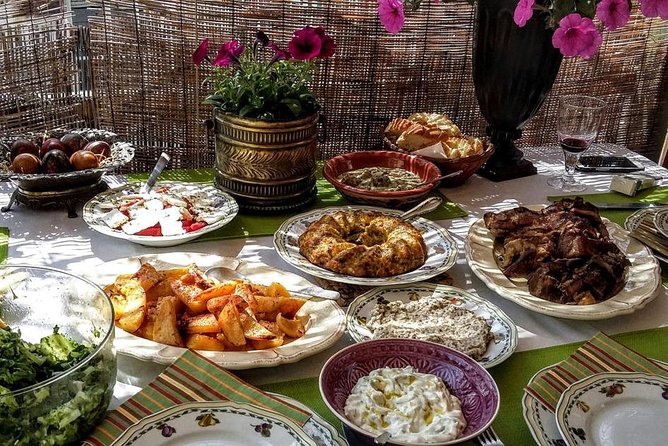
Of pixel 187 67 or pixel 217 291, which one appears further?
pixel 187 67

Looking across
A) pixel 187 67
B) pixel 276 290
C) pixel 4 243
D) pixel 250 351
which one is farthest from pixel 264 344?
pixel 187 67

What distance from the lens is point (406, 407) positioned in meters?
0.84

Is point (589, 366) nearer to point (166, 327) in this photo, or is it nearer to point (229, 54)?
point (166, 327)

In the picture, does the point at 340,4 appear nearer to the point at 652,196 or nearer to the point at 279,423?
the point at 652,196

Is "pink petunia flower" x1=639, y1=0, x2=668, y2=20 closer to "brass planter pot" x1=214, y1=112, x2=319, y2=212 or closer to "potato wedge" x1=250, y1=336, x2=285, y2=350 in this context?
"brass planter pot" x1=214, y1=112, x2=319, y2=212

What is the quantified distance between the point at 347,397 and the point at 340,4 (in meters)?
1.48

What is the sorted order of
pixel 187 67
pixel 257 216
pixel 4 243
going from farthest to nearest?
pixel 187 67, pixel 257 216, pixel 4 243

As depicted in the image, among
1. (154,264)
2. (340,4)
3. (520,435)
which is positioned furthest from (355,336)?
(340,4)

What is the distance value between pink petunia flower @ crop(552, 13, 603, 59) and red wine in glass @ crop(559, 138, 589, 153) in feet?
1.24

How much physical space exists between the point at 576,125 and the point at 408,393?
116 centimetres

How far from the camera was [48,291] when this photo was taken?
3.30 ft

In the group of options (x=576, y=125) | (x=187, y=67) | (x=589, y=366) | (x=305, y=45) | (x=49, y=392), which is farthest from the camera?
(x=187, y=67)

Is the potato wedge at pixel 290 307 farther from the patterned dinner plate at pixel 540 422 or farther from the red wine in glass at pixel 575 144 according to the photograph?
the red wine in glass at pixel 575 144

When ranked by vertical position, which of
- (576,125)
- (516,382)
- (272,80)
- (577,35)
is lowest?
(516,382)
